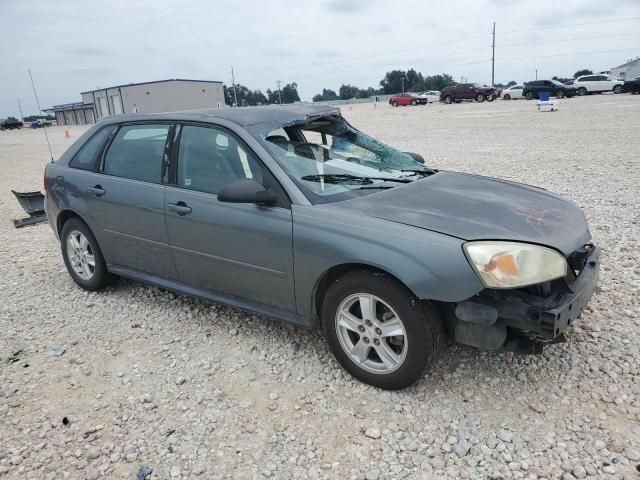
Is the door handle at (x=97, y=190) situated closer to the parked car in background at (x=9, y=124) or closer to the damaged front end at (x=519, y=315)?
the damaged front end at (x=519, y=315)

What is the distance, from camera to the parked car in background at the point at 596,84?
36.5m

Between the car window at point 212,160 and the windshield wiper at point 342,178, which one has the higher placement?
the car window at point 212,160

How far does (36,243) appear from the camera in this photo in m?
6.60

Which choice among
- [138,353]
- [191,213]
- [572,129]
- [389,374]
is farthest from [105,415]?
[572,129]

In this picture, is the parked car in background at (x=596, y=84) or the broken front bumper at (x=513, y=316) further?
the parked car in background at (x=596, y=84)

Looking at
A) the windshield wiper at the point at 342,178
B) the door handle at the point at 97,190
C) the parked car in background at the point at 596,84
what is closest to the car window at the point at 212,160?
the windshield wiper at the point at 342,178

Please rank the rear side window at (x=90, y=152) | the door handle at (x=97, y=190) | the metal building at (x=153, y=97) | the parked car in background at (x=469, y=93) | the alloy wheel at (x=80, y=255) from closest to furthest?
the door handle at (x=97, y=190)
the rear side window at (x=90, y=152)
the alloy wheel at (x=80, y=255)
the parked car in background at (x=469, y=93)
the metal building at (x=153, y=97)

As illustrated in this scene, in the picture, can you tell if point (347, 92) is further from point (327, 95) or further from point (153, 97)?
point (153, 97)

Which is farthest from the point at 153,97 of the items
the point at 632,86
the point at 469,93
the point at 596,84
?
the point at 632,86

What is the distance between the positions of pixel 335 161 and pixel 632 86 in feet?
124

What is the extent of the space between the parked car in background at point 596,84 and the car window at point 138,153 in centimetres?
4023

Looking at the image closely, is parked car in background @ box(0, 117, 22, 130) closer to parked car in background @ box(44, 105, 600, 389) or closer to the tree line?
the tree line

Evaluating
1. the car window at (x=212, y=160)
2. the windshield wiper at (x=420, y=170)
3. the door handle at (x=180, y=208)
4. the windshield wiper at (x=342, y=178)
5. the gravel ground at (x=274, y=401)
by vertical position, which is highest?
the car window at (x=212, y=160)

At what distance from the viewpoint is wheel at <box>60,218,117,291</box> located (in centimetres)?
453
